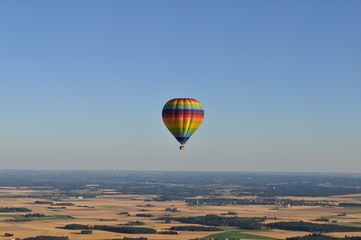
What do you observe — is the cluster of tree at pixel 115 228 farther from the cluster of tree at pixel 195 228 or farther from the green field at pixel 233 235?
the green field at pixel 233 235

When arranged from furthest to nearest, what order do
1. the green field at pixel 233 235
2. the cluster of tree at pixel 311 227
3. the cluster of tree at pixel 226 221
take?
the cluster of tree at pixel 226 221
the cluster of tree at pixel 311 227
the green field at pixel 233 235

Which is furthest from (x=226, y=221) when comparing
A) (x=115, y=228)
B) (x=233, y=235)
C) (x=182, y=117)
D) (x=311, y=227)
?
(x=182, y=117)

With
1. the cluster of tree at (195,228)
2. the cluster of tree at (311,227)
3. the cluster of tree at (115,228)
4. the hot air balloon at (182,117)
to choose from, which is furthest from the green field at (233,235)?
the hot air balloon at (182,117)

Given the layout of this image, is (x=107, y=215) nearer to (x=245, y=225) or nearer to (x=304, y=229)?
(x=245, y=225)

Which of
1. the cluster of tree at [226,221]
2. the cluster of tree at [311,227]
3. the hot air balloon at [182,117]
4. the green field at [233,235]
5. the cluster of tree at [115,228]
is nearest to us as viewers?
the hot air balloon at [182,117]

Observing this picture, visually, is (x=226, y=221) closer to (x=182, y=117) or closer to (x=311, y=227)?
(x=311, y=227)

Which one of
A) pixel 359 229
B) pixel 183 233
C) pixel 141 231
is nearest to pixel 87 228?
pixel 141 231
